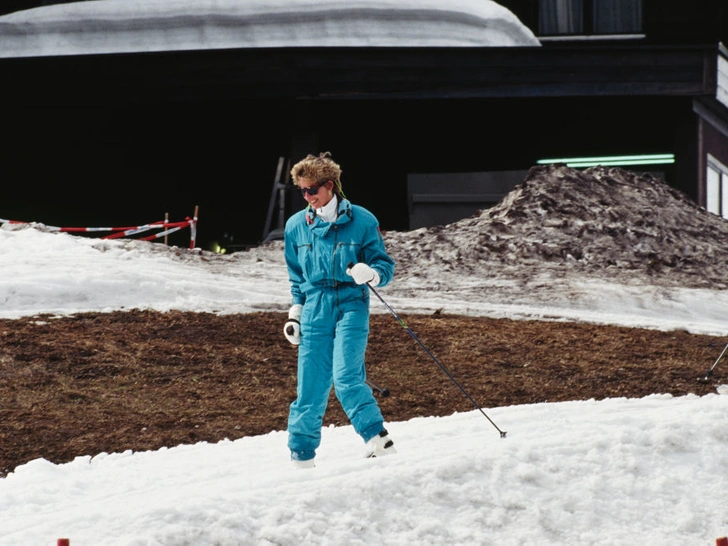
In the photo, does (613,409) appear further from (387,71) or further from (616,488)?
(387,71)

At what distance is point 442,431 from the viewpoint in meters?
7.13

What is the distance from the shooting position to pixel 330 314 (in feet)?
19.9

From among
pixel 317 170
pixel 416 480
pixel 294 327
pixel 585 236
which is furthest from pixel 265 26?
pixel 416 480

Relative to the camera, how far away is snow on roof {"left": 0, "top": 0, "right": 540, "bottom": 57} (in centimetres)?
1991

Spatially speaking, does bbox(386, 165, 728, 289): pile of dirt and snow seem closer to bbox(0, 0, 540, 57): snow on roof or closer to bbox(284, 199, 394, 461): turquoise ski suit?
bbox(0, 0, 540, 57): snow on roof

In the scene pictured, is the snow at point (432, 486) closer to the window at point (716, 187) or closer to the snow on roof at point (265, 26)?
the window at point (716, 187)

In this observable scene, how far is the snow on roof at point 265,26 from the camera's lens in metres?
19.9

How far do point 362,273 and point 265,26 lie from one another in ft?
48.9

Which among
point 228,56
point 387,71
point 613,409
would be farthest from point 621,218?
point 613,409

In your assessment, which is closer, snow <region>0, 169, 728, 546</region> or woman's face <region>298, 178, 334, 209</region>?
snow <region>0, 169, 728, 546</region>

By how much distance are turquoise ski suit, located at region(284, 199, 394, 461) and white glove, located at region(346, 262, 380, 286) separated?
0.13 meters

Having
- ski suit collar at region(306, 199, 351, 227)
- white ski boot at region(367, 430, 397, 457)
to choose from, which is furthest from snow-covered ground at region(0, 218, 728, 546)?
ski suit collar at region(306, 199, 351, 227)

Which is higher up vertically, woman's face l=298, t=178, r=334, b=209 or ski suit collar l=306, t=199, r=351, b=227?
woman's face l=298, t=178, r=334, b=209

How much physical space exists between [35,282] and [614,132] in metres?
11.2
